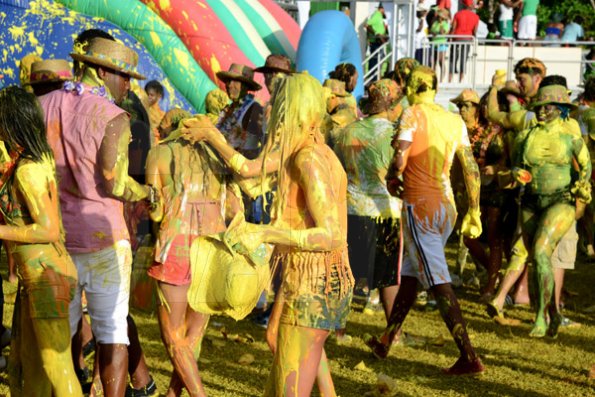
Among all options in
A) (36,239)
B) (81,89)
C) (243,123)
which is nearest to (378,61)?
(243,123)

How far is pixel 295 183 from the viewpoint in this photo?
3986 mm

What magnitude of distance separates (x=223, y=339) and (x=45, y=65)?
2.46 meters

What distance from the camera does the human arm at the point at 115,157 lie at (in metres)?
4.53

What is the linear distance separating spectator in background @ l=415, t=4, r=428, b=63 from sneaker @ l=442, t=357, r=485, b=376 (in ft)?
36.0

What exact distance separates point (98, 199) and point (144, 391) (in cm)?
150

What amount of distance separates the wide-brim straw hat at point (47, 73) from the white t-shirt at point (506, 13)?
13.5m

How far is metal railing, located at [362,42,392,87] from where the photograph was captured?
1650 centimetres

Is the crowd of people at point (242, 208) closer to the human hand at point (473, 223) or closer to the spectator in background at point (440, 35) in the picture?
the human hand at point (473, 223)

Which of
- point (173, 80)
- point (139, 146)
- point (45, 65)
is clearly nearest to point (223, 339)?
point (139, 146)

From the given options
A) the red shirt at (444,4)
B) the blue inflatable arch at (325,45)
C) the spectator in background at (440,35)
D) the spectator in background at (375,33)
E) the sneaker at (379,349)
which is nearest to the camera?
the sneaker at (379,349)

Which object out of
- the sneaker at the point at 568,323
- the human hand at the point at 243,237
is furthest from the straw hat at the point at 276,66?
the human hand at the point at 243,237

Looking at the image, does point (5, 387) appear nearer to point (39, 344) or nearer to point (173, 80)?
point (39, 344)

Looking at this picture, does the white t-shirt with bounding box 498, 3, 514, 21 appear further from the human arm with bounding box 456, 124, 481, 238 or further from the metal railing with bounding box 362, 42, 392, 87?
the human arm with bounding box 456, 124, 481, 238

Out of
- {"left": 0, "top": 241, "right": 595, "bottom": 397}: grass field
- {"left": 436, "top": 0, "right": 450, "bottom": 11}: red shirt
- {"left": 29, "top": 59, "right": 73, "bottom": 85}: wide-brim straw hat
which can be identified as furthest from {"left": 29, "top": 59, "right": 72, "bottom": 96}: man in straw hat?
{"left": 436, "top": 0, "right": 450, "bottom": 11}: red shirt
